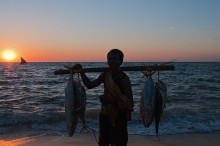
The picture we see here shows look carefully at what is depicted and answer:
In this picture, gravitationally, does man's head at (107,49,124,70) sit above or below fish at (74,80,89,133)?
above

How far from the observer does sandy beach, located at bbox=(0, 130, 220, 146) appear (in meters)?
6.54

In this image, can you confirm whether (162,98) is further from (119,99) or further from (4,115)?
(4,115)

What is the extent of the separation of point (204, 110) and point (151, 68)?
34.4ft

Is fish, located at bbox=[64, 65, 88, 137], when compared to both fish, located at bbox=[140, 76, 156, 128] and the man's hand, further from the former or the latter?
fish, located at bbox=[140, 76, 156, 128]

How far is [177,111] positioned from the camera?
462 inches

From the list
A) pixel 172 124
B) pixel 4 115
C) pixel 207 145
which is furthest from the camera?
pixel 4 115

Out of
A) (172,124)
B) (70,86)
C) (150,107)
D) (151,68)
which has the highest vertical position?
(151,68)

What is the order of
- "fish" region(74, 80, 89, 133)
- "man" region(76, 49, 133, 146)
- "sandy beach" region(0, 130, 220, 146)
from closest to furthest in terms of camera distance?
1. "man" region(76, 49, 133, 146)
2. "fish" region(74, 80, 89, 133)
3. "sandy beach" region(0, 130, 220, 146)

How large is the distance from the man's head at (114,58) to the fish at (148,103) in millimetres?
574

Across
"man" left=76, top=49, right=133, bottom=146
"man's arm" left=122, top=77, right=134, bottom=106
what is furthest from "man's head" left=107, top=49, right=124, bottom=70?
"man's arm" left=122, top=77, right=134, bottom=106

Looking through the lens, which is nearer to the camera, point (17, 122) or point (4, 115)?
point (17, 122)

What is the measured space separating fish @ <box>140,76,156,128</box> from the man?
193mm

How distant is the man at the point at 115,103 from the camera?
3100 millimetres

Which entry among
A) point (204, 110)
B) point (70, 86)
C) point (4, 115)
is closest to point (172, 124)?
point (204, 110)
